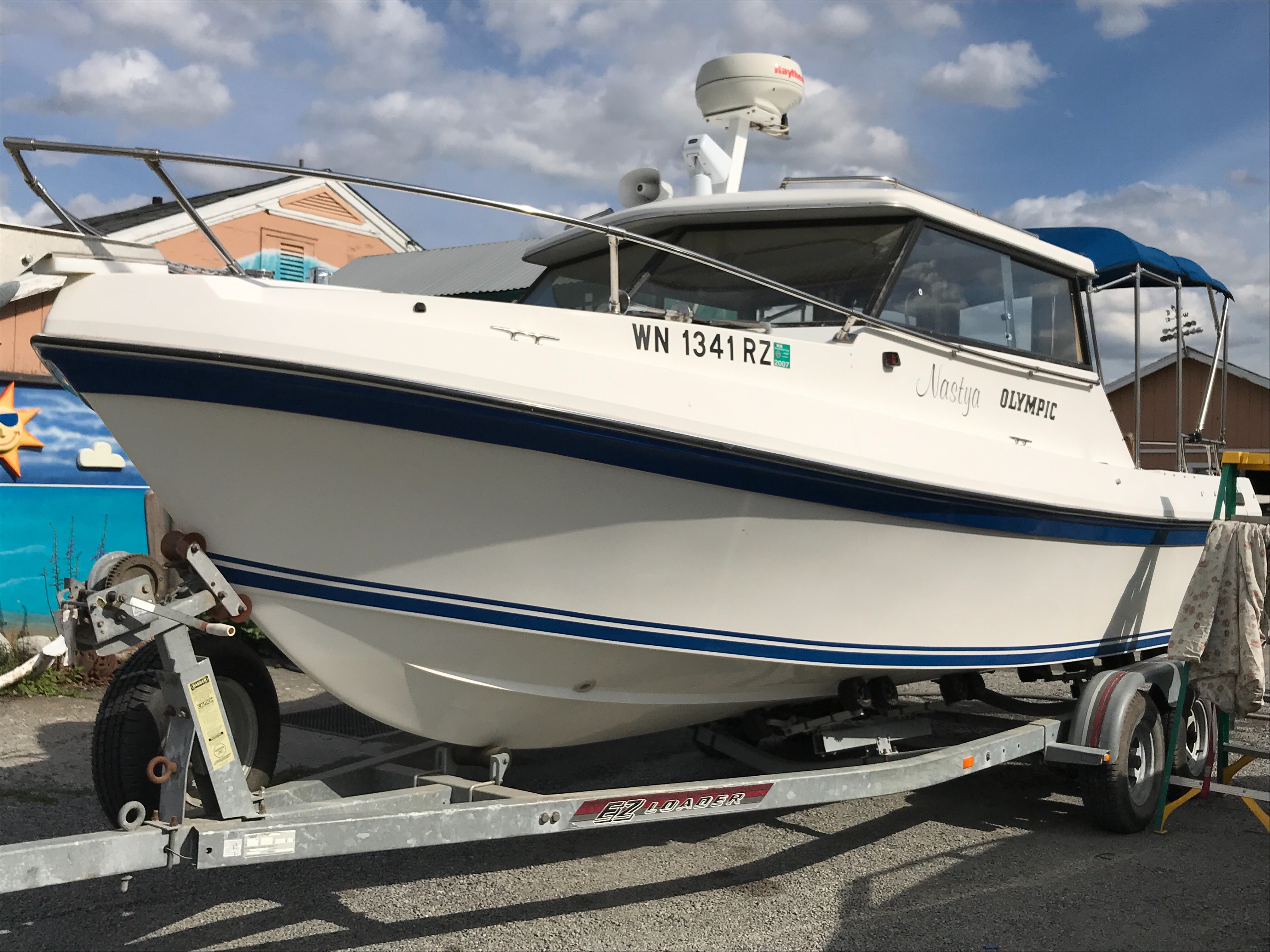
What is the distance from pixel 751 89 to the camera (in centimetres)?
510

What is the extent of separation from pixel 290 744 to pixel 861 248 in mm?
3725

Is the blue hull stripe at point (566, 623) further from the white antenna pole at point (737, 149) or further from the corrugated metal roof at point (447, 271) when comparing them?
the corrugated metal roof at point (447, 271)

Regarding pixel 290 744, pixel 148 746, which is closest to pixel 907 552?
pixel 148 746

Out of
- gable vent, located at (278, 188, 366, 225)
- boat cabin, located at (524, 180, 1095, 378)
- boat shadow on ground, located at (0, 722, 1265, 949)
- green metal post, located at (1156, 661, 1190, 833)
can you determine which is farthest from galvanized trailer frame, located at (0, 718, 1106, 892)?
gable vent, located at (278, 188, 366, 225)

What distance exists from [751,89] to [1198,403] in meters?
10.6

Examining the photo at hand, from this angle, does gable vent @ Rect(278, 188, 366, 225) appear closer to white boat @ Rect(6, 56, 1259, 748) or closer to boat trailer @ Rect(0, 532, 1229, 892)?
white boat @ Rect(6, 56, 1259, 748)

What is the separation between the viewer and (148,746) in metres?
3.16

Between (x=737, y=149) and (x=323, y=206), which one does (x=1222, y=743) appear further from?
(x=323, y=206)

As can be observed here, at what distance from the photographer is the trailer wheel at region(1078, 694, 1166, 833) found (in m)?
4.45

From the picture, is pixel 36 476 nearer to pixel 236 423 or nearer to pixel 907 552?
pixel 236 423

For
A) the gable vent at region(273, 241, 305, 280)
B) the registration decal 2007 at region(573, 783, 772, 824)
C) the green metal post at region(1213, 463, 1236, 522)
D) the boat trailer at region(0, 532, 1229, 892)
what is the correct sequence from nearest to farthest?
1. the boat trailer at region(0, 532, 1229, 892)
2. the registration decal 2007 at region(573, 783, 772, 824)
3. the green metal post at region(1213, 463, 1236, 522)
4. the gable vent at region(273, 241, 305, 280)

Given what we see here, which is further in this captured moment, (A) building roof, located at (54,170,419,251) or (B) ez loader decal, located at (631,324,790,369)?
(A) building roof, located at (54,170,419,251)

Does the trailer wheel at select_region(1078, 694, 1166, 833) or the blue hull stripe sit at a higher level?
the blue hull stripe

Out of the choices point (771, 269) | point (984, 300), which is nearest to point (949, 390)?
point (984, 300)
